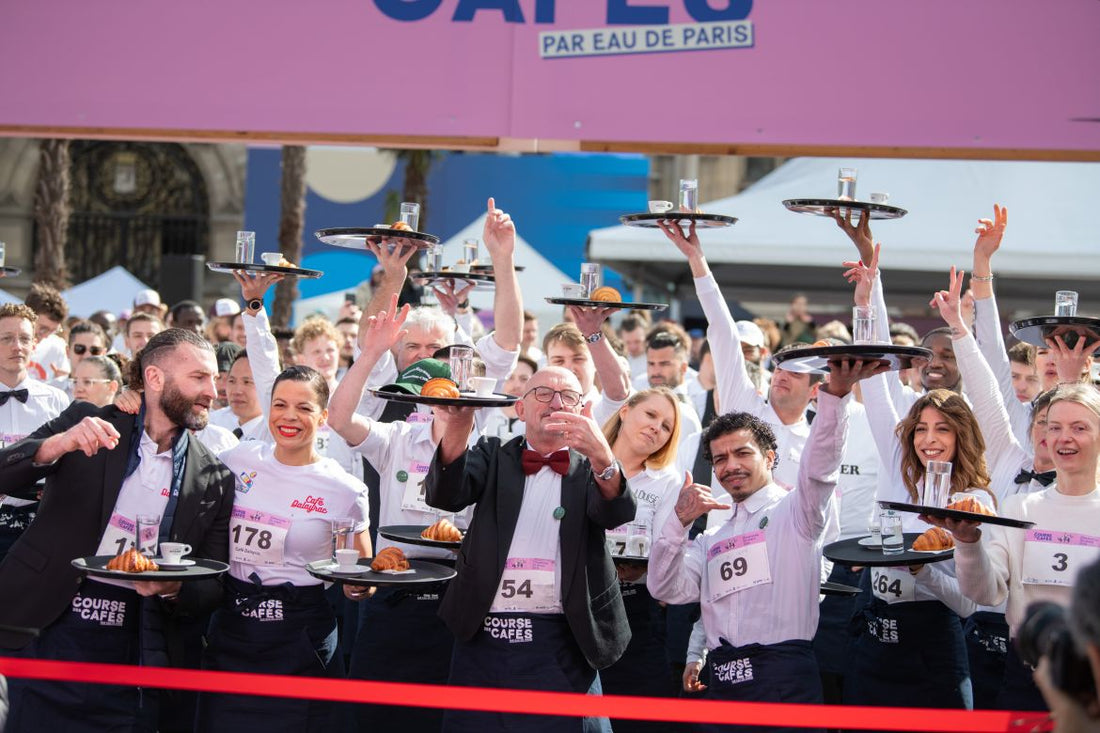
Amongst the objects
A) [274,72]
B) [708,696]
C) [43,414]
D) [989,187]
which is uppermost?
[989,187]

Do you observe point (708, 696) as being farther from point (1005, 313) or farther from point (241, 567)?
point (1005, 313)

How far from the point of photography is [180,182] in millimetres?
27109

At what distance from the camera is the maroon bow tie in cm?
499

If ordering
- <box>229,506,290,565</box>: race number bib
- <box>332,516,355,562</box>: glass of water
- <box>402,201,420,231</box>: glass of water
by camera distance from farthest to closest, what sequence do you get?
<box>402,201,420,231</box>: glass of water < <box>229,506,290,565</box>: race number bib < <box>332,516,355,562</box>: glass of water

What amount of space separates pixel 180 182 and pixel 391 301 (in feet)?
75.3

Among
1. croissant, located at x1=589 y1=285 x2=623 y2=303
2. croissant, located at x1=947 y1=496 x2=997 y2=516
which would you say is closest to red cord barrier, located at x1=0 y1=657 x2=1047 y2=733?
croissant, located at x1=947 y1=496 x2=997 y2=516

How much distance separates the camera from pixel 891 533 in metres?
5.02

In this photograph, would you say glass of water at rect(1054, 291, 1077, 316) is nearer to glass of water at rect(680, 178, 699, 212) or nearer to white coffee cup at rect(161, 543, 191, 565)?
glass of water at rect(680, 178, 699, 212)

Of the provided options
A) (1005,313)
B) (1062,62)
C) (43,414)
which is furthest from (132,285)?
(1062,62)

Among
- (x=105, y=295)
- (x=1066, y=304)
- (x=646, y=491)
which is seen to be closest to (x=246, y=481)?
(x=646, y=491)

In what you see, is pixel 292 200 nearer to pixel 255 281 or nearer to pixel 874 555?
pixel 255 281

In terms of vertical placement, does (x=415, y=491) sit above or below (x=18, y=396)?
below

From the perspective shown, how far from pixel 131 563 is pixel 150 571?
0.08m

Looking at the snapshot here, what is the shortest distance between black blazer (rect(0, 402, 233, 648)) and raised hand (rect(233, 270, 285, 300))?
1336 millimetres
